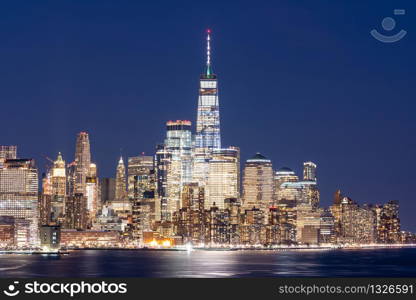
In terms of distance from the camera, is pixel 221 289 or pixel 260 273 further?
pixel 260 273

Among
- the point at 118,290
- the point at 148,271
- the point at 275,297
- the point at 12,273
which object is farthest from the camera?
the point at 148,271

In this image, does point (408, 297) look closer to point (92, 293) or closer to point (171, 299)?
point (171, 299)

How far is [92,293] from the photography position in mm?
45531

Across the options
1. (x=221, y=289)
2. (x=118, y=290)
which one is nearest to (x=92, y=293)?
(x=118, y=290)

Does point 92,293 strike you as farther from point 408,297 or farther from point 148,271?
point 148,271

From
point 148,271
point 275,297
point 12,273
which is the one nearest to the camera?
point 275,297

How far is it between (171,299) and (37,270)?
89.7 meters

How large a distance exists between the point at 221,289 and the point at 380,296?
8.66 metres

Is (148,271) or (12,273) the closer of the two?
(12,273)

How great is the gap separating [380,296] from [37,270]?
A: 304ft

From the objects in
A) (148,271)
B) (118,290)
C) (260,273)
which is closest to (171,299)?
(118,290)

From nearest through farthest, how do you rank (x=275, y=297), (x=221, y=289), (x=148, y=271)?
1. (x=275, y=297)
2. (x=221, y=289)
3. (x=148, y=271)

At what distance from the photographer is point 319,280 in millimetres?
50656

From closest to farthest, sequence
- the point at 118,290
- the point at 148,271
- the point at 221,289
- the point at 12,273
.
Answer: the point at 118,290, the point at 221,289, the point at 12,273, the point at 148,271
